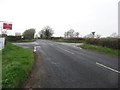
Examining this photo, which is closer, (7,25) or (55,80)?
(55,80)

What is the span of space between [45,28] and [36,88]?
13182 centimetres

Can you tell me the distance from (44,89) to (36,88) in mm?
381

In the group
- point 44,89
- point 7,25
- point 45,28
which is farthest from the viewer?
point 45,28

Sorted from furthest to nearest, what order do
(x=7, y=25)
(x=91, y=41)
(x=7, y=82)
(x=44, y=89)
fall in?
(x=91, y=41) < (x=7, y=25) < (x=7, y=82) < (x=44, y=89)

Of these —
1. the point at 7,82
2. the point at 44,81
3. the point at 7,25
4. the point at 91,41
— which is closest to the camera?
the point at 7,82

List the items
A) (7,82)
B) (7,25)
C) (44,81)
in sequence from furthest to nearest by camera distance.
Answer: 1. (7,25)
2. (44,81)
3. (7,82)

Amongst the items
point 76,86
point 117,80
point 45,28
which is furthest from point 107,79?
point 45,28

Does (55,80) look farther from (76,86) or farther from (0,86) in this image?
(0,86)

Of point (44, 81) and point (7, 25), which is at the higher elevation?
point (7, 25)

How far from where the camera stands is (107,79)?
9.05 meters

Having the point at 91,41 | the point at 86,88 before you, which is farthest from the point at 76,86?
the point at 91,41

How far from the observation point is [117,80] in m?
8.88

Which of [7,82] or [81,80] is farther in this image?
[81,80]

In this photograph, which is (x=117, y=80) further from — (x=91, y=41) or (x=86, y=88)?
(x=91, y=41)
